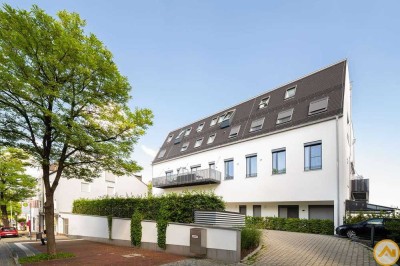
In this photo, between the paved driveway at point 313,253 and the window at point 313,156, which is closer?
the paved driveway at point 313,253

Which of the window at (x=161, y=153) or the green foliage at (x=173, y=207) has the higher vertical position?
the window at (x=161, y=153)

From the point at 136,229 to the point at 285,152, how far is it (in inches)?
477

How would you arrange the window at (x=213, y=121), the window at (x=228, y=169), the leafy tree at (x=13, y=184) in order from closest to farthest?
the window at (x=228, y=169)
the window at (x=213, y=121)
the leafy tree at (x=13, y=184)

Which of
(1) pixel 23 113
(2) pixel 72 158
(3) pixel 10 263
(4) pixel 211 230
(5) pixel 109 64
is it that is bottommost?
(3) pixel 10 263

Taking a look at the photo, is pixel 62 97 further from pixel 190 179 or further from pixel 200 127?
pixel 200 127

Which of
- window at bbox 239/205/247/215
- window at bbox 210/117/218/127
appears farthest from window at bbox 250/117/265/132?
window at bbox 210/117/218/127

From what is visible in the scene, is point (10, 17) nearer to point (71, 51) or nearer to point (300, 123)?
point (71, 51)

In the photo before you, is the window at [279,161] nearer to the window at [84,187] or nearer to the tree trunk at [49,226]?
the tree trunk at [49,226]

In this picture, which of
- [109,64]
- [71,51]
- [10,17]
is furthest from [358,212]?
[10,17]

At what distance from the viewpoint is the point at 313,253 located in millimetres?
12297

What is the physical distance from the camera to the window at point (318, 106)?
21.4 m

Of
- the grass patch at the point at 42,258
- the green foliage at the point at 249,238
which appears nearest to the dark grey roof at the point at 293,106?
the green foliage at the point at 249,238

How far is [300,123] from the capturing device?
72.5 feet

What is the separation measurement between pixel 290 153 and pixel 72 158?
14.6 metres
